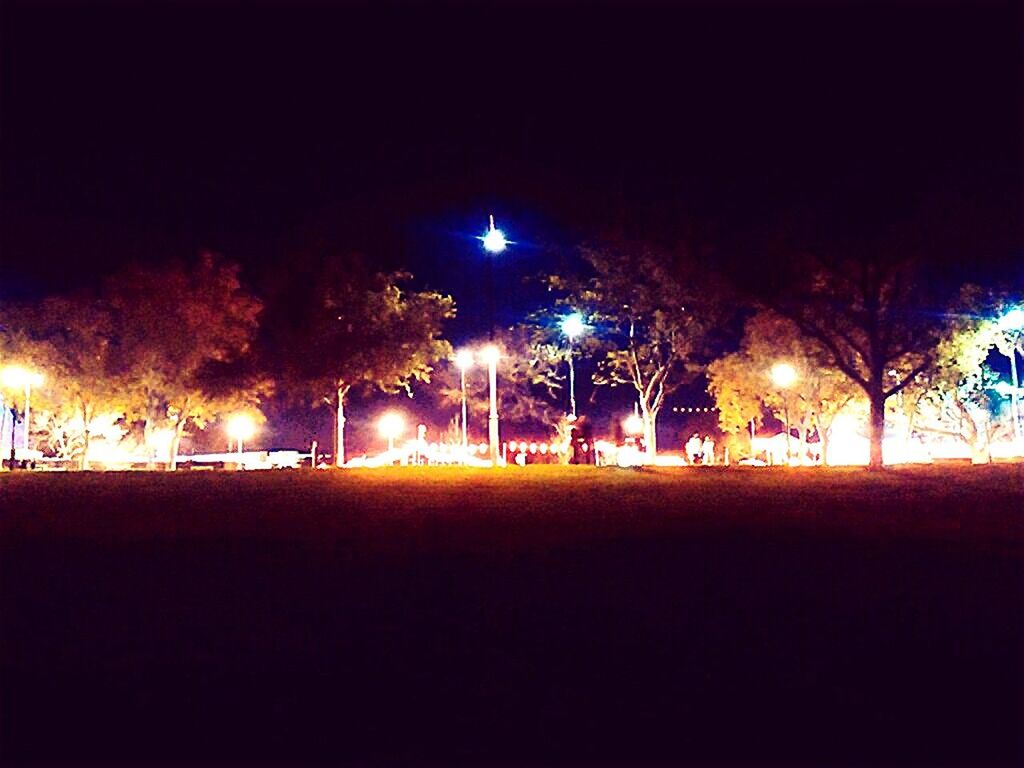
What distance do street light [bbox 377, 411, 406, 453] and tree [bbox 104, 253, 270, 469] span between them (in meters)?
22.5

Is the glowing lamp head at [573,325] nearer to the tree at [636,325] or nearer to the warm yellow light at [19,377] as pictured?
the tree at [636,325]

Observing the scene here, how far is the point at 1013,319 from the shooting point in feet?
106

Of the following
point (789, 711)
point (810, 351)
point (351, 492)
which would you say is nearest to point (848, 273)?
point (810, 351)

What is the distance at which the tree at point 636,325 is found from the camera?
96.4 feet

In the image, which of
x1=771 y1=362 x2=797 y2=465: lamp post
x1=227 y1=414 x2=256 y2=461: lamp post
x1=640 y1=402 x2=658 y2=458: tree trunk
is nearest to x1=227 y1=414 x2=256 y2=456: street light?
x1=227 y1=414 x2=256 y2=461: lamp post

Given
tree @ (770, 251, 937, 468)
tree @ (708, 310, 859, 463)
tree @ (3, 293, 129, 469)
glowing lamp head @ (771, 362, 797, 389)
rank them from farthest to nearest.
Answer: glowing lamp head @ (771, 362, 797, 389), tree @ (708, 310, 859, 463), tree @ (3, 293, 129, 469), tree @ (770, 251, 937, 468)

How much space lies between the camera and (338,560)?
5906 millimetres

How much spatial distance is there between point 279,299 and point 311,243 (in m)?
2.34

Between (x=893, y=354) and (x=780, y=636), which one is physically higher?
(x=893, y=354)

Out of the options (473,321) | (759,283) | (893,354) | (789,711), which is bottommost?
(789,711)

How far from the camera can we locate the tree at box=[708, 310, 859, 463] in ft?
116

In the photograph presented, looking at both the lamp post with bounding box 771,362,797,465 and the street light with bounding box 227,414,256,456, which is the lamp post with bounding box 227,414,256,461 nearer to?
the street light with bounding box 227,414,256,456

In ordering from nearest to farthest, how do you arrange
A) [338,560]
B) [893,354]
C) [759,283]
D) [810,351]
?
[338,560] < [759,283] < [893,354] < [810,351]

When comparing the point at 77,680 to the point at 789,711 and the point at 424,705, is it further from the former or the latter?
the point at 789,711
